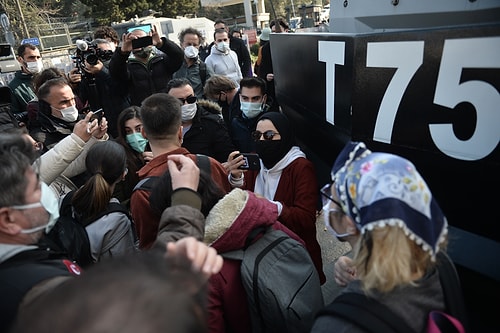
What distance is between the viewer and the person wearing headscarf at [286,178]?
2186 millimetres

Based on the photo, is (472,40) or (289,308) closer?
(472,40)

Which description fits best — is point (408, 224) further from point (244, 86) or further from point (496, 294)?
point (244, 86)

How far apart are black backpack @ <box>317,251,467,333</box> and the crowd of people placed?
25 mm

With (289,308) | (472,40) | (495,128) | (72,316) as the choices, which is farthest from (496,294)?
(72,316)

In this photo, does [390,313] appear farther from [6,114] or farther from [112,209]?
[6,114]

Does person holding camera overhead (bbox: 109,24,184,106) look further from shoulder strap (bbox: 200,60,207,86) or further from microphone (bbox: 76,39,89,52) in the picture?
shoulder strap (bbox: 200,60,207,86)

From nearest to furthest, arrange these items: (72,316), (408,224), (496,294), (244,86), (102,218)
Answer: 1. (72,316)
2. (408,224)
3. (496,294)
4. (102,218)
5. (244,86)

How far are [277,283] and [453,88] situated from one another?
3.10ft

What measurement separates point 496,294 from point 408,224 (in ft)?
2.23

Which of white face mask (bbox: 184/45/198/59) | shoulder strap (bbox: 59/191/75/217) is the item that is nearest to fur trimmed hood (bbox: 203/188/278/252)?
shoulder strap (bbox: 59/191/75/217)

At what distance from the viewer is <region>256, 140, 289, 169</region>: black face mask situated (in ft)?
7.86

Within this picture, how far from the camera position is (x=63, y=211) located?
2.11m

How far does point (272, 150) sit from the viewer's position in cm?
240

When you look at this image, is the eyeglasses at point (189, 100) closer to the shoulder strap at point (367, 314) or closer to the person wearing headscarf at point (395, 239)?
the person wearing headscarf at point (395, 239)
